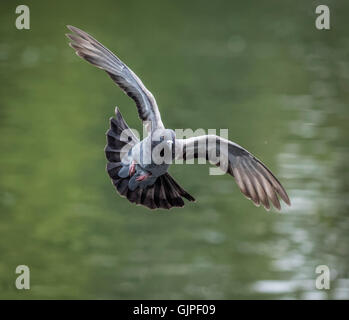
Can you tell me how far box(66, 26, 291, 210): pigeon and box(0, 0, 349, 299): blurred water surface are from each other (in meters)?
1.86

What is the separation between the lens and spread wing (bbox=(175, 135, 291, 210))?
6633 millimetres

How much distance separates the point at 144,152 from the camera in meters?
6.48

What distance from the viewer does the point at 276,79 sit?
14234 millimetres

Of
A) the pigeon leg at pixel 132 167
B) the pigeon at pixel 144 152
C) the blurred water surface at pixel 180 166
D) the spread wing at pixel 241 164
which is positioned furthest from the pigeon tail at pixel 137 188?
the blurred water surface at pixel 180 166

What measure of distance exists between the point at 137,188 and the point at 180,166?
4122mm

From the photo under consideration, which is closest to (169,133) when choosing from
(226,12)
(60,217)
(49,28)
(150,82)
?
(60,217)

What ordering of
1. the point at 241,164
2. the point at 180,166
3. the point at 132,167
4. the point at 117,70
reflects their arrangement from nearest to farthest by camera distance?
the point at 132,167 → the point at 117,70 → the point at 241,164 → the point at 180,166

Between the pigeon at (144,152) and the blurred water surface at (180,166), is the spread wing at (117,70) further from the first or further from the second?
the blurred water surface at (180,166)

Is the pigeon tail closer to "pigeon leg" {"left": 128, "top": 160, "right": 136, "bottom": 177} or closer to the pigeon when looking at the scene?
the pigeon

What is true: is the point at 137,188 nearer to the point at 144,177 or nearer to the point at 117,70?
the point at 144,177

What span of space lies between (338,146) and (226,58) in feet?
14.8

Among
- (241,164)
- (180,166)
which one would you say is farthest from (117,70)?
(180,166)

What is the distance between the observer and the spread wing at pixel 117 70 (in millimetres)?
6570

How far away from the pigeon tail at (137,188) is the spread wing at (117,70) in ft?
0.71
